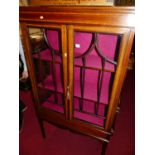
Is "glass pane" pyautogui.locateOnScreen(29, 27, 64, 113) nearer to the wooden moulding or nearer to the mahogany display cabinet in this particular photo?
the mahogany display cabinet

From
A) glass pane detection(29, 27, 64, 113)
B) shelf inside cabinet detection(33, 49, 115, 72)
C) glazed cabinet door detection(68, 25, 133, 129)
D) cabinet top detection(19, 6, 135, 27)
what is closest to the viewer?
cabinet top detection(19, 6, 135, 27)

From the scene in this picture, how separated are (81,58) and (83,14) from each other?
1.03 ft

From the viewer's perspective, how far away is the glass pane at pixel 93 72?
39.5 inches

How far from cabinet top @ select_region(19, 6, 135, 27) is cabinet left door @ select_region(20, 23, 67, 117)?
0.06 m

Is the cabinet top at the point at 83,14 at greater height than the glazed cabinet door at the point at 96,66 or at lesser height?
greater

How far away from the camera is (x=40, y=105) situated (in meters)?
1.43

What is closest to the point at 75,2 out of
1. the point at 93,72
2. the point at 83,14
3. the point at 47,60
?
the point at 83,14

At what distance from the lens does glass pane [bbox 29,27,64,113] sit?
1.14 metres

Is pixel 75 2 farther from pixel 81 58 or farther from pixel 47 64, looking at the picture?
pixel 47 64

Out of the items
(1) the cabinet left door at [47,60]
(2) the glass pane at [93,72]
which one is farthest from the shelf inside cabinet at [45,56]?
(2) the glass pane at [93,72]

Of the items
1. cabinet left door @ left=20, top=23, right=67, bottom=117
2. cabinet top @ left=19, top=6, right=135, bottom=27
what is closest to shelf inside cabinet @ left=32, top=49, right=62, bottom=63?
cabinet left door @ left=20, top=23, right=67, bottom=117

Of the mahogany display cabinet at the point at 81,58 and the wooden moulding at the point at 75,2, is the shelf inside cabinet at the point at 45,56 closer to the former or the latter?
the mahogany display cabinet at the point at 81,58
